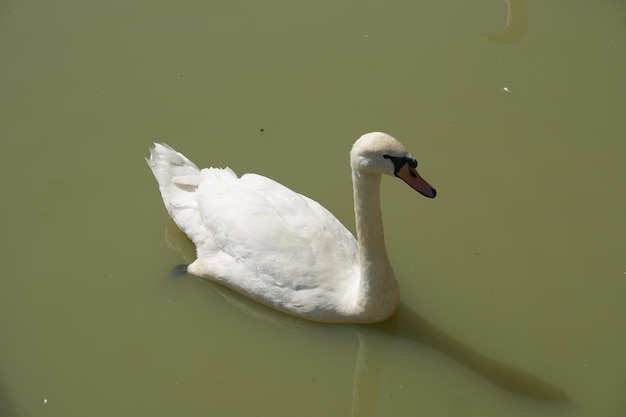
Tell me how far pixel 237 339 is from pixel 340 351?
2.06 feet

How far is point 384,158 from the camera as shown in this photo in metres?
4.84

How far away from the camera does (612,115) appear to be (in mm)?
6980

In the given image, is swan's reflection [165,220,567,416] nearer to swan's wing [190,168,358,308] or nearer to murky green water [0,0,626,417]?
murky green water [0,0,626,417]

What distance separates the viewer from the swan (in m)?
5.28

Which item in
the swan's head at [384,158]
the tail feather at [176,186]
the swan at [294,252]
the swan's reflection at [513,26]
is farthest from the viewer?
the swan's reflection at [513,26]

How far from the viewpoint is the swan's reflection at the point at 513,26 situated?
24.9 ft

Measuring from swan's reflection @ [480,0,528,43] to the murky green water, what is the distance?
2 cm


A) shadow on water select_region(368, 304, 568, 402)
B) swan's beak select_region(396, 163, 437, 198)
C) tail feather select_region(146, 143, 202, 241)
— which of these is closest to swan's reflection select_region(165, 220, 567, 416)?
shadow on water select_region(368, 304, 568, 402)

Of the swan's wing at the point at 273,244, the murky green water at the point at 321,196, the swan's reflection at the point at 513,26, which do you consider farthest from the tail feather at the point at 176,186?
the swan's reflection at the point at 513,26

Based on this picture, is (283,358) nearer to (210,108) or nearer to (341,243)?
(341,243)

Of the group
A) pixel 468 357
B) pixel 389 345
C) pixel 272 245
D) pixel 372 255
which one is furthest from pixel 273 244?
pixel 468 357

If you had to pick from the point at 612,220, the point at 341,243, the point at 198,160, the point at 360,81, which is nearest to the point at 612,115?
the point at 612,220

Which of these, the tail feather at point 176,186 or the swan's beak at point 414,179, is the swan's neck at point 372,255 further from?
the tail feather at point 176,186

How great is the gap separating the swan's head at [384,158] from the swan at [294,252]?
14cm
